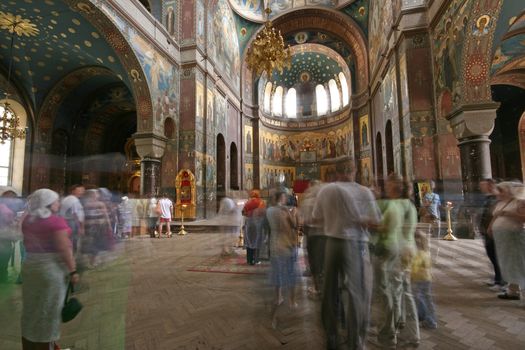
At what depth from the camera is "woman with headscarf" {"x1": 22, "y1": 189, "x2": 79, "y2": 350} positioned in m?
1.93

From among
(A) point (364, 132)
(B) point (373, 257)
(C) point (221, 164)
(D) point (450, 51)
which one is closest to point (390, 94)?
(D) point (450, 51)

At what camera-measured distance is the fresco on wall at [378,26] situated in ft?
43.0

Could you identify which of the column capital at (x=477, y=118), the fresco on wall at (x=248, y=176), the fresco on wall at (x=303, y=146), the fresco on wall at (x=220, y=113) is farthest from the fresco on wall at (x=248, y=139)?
the column capital at (x=477, y=118)

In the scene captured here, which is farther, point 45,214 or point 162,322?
point 162,322

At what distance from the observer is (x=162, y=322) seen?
3008 millimetres

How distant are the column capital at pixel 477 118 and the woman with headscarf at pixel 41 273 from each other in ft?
30.0

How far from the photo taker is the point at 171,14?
43.8ft

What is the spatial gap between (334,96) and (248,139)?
31.8 ft

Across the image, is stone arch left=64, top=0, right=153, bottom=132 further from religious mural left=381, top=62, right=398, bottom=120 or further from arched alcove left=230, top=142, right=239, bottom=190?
religious mural left=381, top=62, right=398, bottom=120

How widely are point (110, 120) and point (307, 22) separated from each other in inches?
628

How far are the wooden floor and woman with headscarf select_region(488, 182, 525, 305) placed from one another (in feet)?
0.96

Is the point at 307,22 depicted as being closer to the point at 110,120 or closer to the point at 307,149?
the point at 307,149

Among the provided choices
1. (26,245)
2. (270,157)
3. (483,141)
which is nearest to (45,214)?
(26,245)

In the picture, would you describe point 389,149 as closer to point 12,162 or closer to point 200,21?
point 200,21
